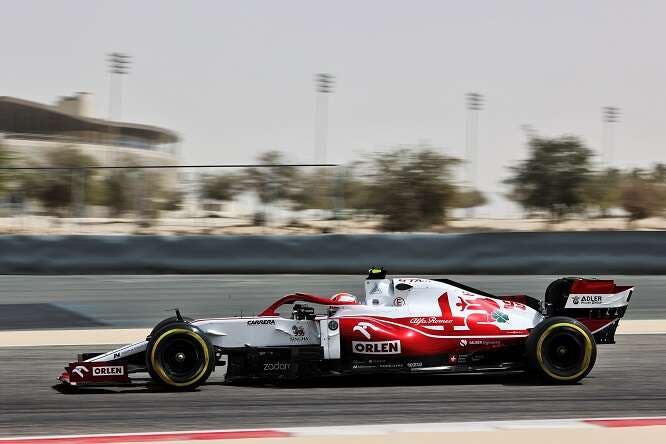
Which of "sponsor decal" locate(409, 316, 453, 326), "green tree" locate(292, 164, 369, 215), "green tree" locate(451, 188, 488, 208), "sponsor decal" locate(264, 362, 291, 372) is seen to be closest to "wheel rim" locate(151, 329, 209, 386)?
"sponsor decal" locate(264, 362, 291, 372)

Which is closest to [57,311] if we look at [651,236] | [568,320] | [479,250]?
[479,250]

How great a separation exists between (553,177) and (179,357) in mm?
17163

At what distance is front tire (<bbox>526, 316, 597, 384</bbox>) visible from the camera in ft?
29.1

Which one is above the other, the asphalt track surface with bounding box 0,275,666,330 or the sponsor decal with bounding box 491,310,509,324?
the sponsor decal with bounding box 491,310,509,324

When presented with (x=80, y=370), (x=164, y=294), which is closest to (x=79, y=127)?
(x=164, y=294)

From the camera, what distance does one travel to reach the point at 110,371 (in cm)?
860

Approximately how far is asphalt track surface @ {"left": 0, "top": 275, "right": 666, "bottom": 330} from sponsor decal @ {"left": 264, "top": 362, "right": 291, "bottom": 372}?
5282mm

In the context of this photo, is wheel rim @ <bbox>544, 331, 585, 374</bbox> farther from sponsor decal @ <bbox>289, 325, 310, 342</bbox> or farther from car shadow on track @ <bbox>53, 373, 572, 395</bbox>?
sponsor decal @ <bbox>289, 325, 310, 342</bbox>

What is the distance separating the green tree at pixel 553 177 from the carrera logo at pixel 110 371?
1477cm

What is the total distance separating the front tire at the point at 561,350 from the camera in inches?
349

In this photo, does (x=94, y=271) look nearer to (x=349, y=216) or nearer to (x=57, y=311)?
(x=57, y=311)

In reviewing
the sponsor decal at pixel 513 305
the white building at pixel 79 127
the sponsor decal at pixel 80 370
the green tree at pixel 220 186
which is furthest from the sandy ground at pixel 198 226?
the white building at pixel 79 127

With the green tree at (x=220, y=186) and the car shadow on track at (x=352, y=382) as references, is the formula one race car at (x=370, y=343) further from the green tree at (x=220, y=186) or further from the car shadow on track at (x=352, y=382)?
the green tree at (x=220, y=186)

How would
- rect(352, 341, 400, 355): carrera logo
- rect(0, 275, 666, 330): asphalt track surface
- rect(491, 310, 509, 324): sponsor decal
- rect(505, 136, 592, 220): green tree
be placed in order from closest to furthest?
rect(352, 341, 400, 355): carrera logo, rect(491, 310, 509, 324): sponsor decal, rect(0, 275, 666, 330): asphalt track surface, rect(505, 136, 592, 220): green tree
